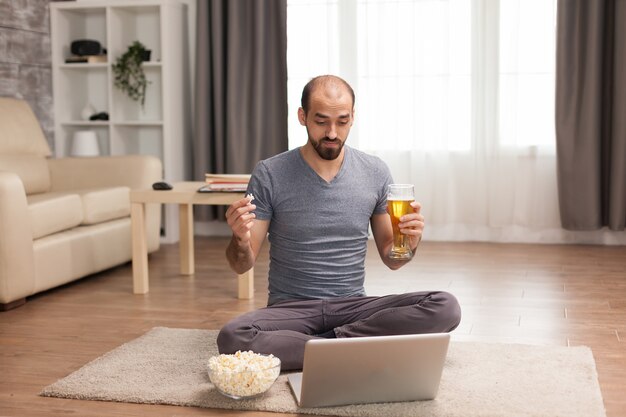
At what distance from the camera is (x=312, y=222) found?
2738 mm

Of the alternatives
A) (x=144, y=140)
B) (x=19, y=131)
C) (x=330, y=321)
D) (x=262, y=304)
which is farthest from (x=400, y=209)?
(x=144, y=140)

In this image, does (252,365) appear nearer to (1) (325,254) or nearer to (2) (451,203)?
(1) (325,254)

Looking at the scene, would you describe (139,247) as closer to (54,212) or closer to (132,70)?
(54,212)

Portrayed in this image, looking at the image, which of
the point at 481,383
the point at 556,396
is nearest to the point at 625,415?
the point at 556,396

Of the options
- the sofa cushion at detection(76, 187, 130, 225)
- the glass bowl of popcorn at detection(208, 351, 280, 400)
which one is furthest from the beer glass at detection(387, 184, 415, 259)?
the sofa cushion at detection(76, 187, 130, 225)

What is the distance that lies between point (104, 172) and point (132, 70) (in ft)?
3.84

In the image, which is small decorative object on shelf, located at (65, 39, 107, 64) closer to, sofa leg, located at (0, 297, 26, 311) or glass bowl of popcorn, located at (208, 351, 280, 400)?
sofa leg, located at (0, 297, 26, 311)

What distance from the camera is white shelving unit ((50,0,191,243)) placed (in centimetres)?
580

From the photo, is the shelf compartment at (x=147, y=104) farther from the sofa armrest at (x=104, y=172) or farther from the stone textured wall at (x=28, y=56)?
the sofa armrest at (x=104, y=172)

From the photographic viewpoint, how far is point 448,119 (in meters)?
5.68

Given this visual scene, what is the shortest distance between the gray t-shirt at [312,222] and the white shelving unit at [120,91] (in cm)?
315

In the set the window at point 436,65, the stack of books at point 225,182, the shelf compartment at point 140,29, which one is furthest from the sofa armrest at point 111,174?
the window at point 436,65

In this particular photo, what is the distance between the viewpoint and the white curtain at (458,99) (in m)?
5.54

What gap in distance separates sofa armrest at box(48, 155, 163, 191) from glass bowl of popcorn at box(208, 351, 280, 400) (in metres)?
2.70
